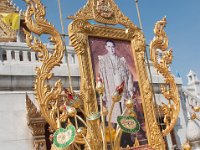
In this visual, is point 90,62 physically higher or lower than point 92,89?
higher

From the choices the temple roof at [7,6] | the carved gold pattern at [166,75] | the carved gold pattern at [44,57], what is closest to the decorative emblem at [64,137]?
the carved gold pattern at [44,57]

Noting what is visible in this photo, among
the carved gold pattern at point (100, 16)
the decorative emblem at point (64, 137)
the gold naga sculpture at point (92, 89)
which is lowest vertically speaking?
the decorative emblem at point (64, 137)

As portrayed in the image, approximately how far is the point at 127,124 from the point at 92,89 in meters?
0.91

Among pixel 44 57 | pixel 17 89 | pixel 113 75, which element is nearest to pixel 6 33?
pixel 17 89

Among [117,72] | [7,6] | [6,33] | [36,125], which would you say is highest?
[7,6]

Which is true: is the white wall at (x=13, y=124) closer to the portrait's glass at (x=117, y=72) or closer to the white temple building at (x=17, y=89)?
the white temple building at (x=17, y=89)

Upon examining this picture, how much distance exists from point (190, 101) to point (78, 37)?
389 centimetres

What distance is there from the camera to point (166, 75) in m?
5.66

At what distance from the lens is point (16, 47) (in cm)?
574

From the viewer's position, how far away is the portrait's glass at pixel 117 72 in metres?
4.97

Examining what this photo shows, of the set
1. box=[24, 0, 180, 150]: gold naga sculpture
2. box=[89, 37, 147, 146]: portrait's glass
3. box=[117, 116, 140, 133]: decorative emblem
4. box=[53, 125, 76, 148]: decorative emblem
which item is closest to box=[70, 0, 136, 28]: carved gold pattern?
box=[24, 0, 180, 150]: gold naga sculpture

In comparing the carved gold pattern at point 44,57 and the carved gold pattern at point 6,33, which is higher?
the carved gold pattern at point 6,33

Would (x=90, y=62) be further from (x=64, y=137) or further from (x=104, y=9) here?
(x=64, y=137)

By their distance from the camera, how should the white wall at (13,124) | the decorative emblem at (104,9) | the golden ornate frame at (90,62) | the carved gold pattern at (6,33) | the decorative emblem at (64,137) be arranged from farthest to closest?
1. the carved gold pattern at (6,33)
2. the decorative emblem at (104,9)
3. the white wall at (13,124)
4. the golden ornate frame at (90,62)
5. the decorative emblem at (64,137)
